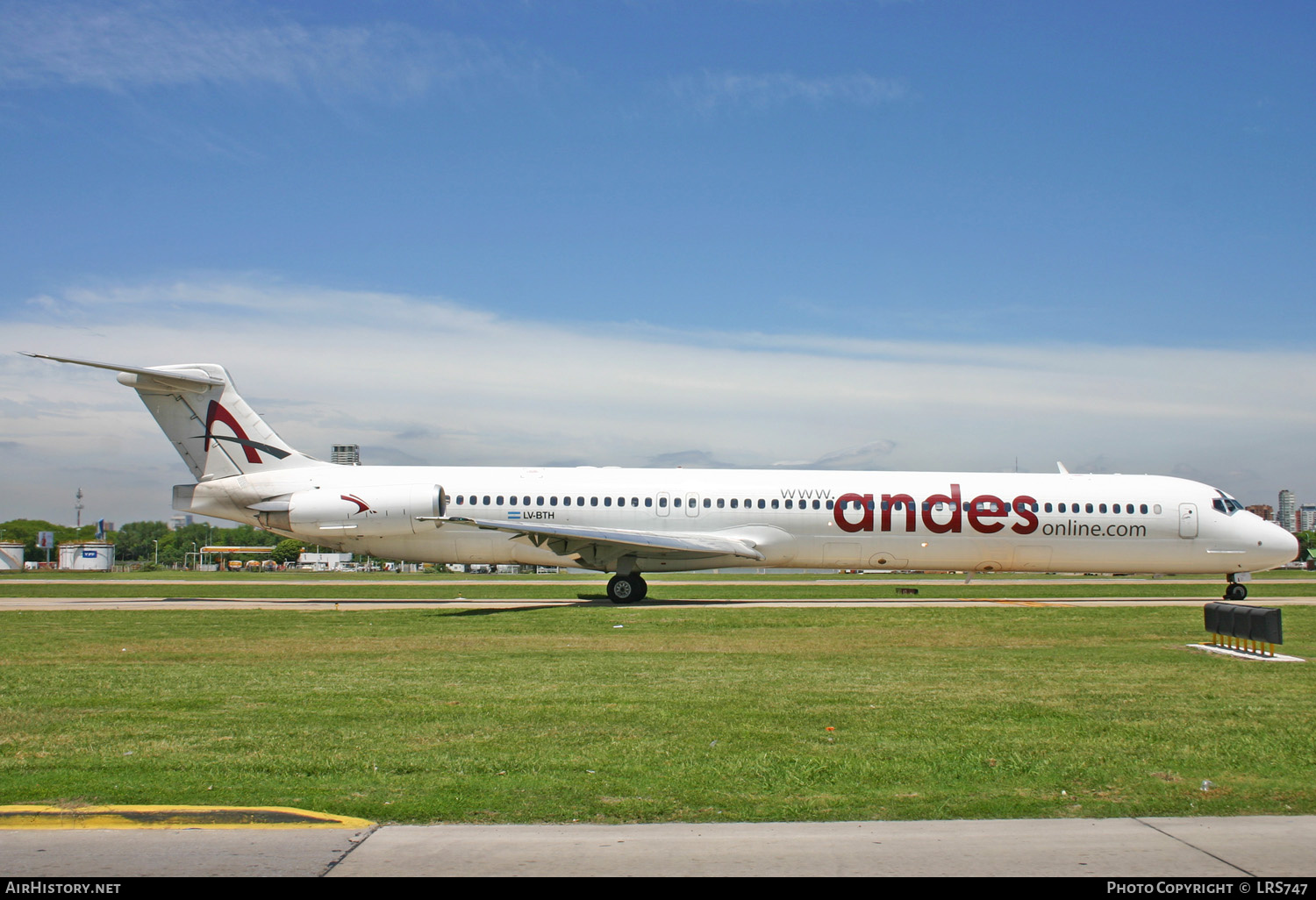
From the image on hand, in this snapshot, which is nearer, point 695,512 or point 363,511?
point 363,511

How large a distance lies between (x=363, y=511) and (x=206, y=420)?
5169 mm

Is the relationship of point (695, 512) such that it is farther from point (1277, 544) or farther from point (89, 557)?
point (89, 557)

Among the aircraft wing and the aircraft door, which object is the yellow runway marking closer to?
the aircraft door

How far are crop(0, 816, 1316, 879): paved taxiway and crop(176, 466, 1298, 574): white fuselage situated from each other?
2112cm

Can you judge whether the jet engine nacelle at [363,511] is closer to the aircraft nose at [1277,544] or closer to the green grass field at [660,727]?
the green grass field at [660,727]

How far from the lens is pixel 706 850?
575 centimetres

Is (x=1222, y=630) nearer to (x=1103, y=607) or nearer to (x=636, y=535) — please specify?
(x=1103, y=607)

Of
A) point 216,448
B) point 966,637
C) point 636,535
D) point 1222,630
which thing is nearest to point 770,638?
point 966,637

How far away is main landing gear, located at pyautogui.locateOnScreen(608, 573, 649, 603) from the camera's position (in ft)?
87.7

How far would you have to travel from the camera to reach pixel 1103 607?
2425cm

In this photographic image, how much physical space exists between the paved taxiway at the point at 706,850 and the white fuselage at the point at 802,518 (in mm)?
21118

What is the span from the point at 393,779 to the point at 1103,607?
70.0ft

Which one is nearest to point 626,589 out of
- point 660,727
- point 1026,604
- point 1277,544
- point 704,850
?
point 1026,604

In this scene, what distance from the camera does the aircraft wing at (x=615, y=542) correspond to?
25.8 m
